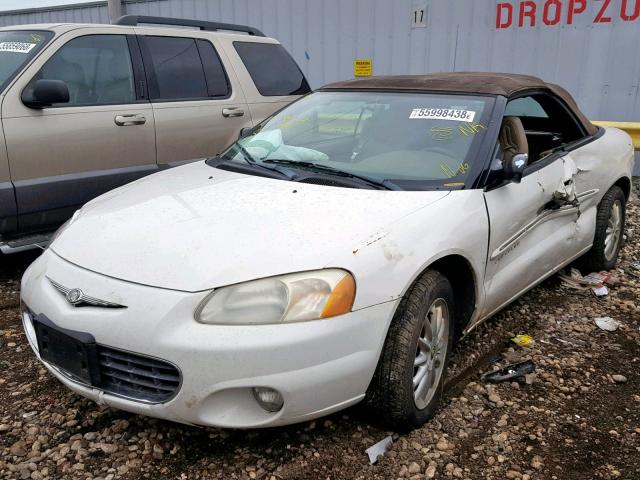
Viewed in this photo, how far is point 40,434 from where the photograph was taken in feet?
8.60

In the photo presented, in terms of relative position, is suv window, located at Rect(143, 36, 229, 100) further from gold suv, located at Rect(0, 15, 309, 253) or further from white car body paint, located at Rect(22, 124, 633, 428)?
white car body paint, located at Rect(22, 124, 633, 428)

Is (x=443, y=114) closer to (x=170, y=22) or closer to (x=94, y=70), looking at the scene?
(x=94, y=70)

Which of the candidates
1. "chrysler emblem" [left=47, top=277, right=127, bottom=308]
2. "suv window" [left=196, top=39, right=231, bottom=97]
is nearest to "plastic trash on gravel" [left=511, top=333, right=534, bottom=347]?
"chrysler emblem" [left=47, top=277, right=127, bottom=308]

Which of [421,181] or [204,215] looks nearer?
[204,215]

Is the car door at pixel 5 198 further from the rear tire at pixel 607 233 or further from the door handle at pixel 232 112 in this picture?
the rear tire at pixel 607 233

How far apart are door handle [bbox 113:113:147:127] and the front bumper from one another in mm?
2587

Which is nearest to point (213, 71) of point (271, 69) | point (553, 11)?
point (271, 69)

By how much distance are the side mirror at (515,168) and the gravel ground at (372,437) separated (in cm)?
105

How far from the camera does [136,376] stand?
2.27 m

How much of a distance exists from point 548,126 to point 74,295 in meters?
3.39

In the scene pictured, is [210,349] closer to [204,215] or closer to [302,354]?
[302,354]

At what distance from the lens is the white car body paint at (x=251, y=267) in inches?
85.0

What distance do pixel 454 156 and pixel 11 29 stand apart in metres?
3.70

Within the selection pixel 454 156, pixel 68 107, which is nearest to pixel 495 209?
pixel 454 156
